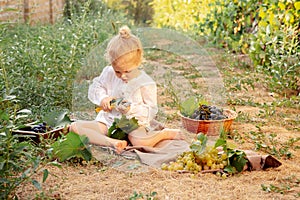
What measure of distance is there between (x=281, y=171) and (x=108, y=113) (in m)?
1.24

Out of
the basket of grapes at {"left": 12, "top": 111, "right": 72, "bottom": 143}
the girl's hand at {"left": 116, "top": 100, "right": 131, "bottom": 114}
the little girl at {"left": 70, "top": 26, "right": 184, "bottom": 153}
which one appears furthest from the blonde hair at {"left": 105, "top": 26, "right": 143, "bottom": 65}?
the basket of grapes at {"left": 12, "top": 111, "right": 72, "bottom": 143}

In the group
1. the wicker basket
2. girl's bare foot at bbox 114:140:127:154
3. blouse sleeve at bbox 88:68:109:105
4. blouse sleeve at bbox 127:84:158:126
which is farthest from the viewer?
the wicker basket

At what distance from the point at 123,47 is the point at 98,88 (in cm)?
38

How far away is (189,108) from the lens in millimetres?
4137

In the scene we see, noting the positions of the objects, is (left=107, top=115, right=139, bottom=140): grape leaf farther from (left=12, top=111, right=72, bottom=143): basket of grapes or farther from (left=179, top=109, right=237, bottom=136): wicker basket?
(left=179, top=109, right=237, bottom=136): wicker basket

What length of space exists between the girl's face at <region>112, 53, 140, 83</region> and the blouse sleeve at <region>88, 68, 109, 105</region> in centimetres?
18

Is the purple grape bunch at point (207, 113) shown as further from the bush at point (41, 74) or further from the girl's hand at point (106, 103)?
the bush at point (41, 74)

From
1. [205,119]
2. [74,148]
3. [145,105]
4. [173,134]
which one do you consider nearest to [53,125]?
[74,148]

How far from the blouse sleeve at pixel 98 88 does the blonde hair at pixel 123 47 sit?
206 mm

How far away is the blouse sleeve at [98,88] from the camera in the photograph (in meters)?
3.65

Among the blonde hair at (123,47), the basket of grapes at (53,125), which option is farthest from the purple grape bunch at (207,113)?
the basket of grapes at (53,125)

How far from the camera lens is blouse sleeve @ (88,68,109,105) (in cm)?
365

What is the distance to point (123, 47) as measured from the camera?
3506mm

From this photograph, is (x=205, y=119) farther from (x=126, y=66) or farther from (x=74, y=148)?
(x=74, y=148)
